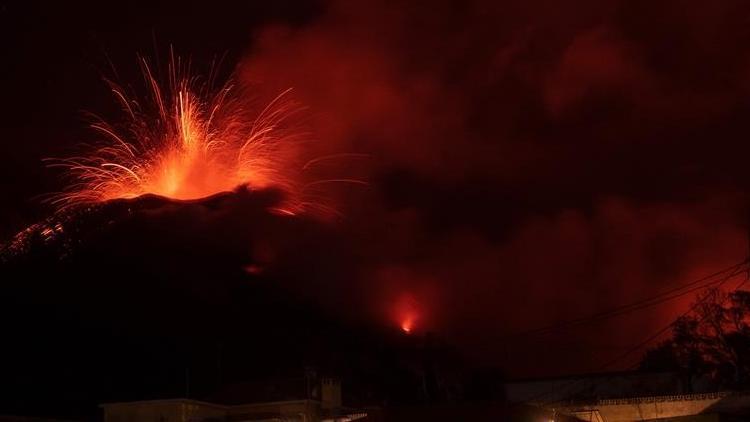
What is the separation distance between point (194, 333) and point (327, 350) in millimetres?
8098

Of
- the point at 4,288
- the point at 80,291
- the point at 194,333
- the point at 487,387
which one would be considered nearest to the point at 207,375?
the point at 194,333

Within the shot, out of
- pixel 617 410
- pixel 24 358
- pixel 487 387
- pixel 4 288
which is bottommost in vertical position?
pixel 617 410

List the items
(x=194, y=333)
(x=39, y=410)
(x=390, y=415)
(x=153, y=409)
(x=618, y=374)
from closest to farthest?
(x=390, y=415) → (x=153, y=409) → (x=39, y=410) → (x=618, y=374) → (x=194, y=333)

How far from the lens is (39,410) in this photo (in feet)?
130

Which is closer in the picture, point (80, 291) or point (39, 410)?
point (39, 410)

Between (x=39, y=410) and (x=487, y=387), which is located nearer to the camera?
(x=39, y=410)

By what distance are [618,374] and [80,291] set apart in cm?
2872

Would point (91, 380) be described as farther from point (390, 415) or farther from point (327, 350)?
point (390, 415)

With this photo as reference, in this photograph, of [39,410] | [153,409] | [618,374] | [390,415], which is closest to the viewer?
[390,415]

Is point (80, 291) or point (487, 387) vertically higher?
point (80, 291)

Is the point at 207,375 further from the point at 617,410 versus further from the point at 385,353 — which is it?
the point at 617,410

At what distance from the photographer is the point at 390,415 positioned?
2405 centimetres

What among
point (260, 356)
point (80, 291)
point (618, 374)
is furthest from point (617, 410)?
point (80, 291)

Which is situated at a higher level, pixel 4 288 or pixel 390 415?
pixel 4 288
